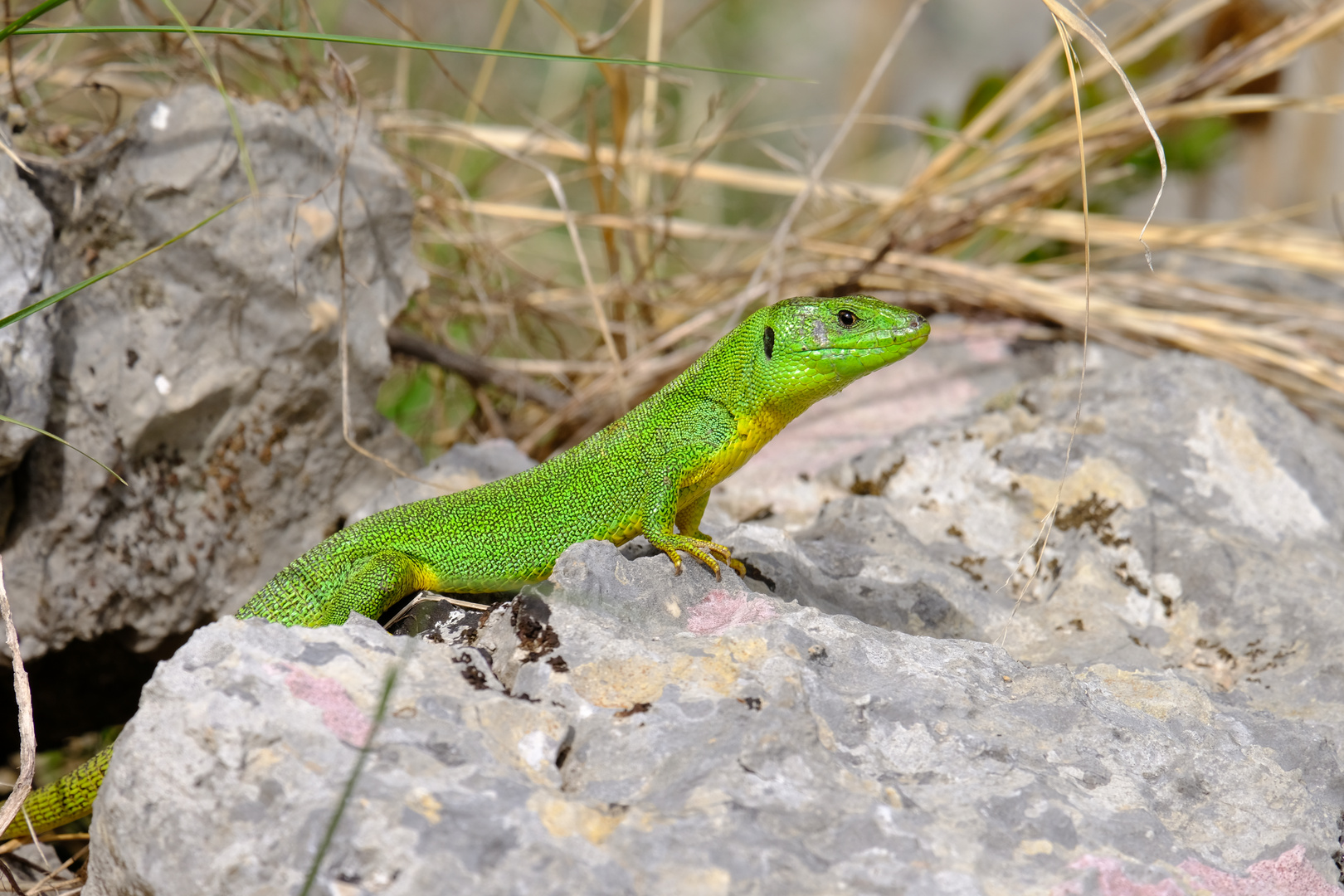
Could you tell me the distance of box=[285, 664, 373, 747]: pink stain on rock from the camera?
2050mm

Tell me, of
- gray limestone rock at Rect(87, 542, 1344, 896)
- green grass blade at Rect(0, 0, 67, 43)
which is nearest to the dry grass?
green grass blade at Rect(0, 0, 67, 43)

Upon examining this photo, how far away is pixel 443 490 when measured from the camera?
3814 millimetres

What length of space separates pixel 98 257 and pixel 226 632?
2.08 meters

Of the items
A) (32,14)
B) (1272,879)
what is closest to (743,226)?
(32,14)

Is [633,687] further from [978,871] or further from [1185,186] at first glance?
[1185,186]

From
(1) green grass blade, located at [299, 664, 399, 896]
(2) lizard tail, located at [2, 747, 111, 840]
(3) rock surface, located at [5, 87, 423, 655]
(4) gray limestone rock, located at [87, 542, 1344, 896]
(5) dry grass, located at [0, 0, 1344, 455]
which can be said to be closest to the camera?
(1) green grass blade, located at [299, 664, 399, 896]

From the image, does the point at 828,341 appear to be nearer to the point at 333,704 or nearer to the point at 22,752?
the point at 333,704

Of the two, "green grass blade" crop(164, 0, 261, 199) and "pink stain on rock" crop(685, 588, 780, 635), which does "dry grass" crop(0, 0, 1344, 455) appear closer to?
"green grass blade" crop(164, 0, 261, 199)

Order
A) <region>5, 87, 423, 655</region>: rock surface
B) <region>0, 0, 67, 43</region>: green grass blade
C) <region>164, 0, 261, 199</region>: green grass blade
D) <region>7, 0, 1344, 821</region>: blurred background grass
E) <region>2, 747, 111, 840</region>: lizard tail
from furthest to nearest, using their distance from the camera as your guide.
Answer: <region>7, 0, 1344, 821</region>: blurred background grass → <region>5, 87, 423, 655</region>: rock surface → <region>2, 747, 111, 840</region>: lizard tail → <region>164, 0, 261, 199</region>: green grass blade → <region>0, 0, 67, 43</region>: green grass blade

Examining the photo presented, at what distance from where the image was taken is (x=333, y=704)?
2.10 m

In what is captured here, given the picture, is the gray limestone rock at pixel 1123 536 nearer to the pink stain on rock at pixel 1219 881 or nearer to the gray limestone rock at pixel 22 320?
the pink stain on rock at pixel 1219 881

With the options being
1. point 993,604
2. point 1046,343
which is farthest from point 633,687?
point 1046,343

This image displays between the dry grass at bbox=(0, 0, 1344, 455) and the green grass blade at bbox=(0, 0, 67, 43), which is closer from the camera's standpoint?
the green grass blade at bbox=(0, 0, 67, 43)

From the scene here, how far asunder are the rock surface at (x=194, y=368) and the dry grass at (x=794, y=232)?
0.69 meters
